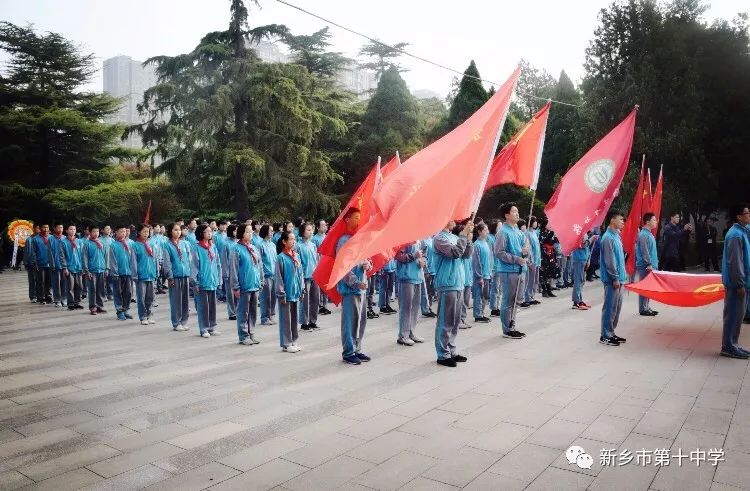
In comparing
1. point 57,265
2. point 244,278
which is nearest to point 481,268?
point 244,278

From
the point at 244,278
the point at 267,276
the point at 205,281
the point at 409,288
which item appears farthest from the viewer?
the point at 267,276

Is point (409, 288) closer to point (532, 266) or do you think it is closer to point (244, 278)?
point (244, 278)

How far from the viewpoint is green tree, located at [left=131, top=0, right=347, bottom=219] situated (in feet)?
75.9

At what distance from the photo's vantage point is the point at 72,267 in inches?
542

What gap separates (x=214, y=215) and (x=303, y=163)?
230 inches

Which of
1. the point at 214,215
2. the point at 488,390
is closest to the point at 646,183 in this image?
the point at 488,390

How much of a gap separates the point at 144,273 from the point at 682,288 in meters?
10.1

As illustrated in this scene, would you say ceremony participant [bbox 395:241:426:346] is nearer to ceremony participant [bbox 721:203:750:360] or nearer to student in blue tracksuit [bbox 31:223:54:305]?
ceremony participant [bbox 721:203:750:360]

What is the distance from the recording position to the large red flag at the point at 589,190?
26.5 ft

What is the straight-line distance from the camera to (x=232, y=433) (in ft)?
16.4

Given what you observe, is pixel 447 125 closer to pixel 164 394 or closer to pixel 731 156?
pixel 731 156

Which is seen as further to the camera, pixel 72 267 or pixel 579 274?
pixel 72 267

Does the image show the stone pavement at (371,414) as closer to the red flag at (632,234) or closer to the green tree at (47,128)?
the red flag at (632,234)

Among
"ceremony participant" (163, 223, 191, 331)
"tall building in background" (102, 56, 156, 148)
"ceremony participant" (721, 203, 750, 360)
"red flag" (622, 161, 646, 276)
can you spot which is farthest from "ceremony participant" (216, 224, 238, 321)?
"tall building in background" (102, 56, 156, 148)
